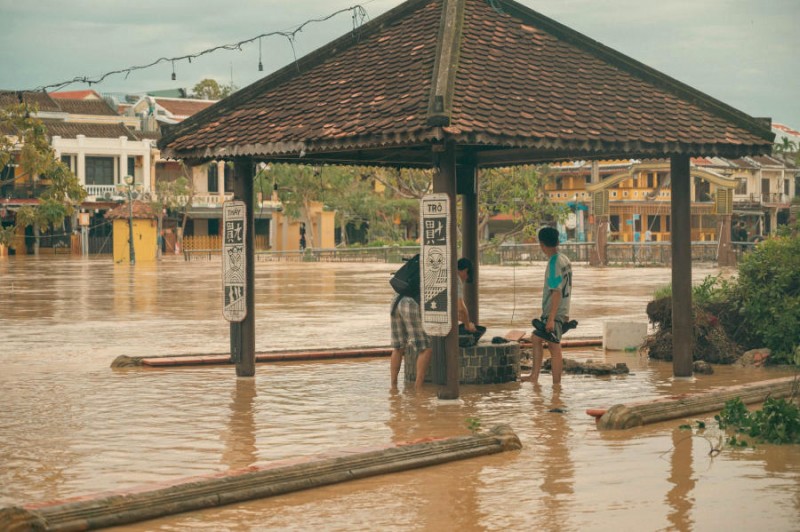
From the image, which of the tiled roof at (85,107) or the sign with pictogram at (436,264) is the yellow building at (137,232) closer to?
the tiled roof at (85,107)

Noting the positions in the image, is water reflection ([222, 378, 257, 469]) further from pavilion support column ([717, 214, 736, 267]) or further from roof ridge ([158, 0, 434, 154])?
pavilion support column ([717, 214, 736, 267])

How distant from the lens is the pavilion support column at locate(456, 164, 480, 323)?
1487cm

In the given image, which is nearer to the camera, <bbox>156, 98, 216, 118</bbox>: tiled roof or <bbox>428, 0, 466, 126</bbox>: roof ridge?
<bbox>428, 0, 466, 126</bbox>: roof ridge

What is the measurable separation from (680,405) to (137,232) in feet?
180

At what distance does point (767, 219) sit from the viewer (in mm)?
87438

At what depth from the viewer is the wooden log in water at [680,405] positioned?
997 cm

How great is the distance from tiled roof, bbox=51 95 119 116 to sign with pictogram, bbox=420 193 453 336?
69.1 metres

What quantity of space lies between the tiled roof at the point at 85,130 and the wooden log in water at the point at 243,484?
6725 centimetres

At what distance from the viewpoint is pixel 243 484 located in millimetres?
7438

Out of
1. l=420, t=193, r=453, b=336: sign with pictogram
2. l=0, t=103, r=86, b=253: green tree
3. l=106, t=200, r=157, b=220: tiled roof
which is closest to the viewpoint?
l=420, t=193, r=453, b=336: sign with pictogram

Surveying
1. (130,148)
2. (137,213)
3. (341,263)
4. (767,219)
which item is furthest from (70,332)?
(767,219)

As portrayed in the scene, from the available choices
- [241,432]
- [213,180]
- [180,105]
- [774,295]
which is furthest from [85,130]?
[241,432]

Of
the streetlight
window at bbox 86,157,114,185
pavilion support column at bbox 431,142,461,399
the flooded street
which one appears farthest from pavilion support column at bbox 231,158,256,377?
window at bbox 86,157,114,185

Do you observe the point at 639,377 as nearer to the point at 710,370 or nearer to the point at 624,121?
the point at 710,370
